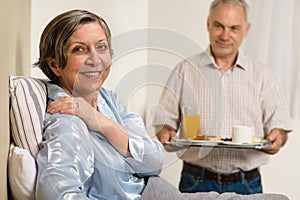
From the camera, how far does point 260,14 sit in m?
3.61

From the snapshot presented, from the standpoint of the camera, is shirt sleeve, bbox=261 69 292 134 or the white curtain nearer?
shirt sleeve, bbox=261 69 292 134

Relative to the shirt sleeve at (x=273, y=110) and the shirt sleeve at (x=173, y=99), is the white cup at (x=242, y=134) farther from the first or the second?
the shirt sleeve at (x=173, y=99)

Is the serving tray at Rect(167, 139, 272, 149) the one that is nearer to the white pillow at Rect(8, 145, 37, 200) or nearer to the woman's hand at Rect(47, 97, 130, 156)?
the woman's hand at Rect(47, 97, 130, 156)

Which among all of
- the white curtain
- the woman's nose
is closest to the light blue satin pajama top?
the woman's nose

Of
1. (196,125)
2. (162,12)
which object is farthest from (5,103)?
(162,12)

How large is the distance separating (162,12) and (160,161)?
207 cm

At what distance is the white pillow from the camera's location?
4.89 feet

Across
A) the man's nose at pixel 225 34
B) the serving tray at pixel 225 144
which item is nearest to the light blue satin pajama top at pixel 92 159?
the serving tray at pixel 225 144

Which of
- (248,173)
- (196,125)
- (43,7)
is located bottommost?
(248,173)

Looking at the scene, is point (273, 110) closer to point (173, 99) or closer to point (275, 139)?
point (275, 139)

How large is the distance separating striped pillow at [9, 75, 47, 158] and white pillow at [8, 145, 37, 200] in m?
0.05

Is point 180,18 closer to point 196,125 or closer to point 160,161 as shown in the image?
point 196,125

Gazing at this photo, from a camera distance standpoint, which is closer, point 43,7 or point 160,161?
point 160,161

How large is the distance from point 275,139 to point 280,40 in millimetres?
907
